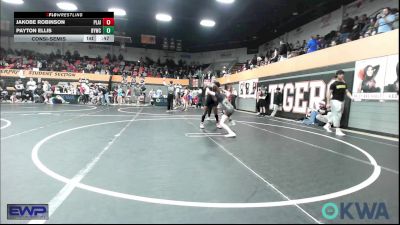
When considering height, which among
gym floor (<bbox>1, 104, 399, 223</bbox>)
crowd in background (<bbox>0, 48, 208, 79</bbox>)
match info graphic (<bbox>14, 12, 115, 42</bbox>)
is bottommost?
gym floor (<bbox>1, 104, 399, 223</bbox>)

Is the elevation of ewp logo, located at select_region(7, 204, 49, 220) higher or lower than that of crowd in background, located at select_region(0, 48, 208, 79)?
lower

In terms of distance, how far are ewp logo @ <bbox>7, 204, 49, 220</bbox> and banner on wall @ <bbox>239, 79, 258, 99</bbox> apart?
18.1 m

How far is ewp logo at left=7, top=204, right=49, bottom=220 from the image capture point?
6.16 feet

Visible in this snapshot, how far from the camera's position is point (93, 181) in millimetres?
3082

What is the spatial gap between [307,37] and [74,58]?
24.5 m

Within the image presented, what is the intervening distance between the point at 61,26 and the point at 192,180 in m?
4.74

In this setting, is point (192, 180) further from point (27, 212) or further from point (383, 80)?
point (383, 80)

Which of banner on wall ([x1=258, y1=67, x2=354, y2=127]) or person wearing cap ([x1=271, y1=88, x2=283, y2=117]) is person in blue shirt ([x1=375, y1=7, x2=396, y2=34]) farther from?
person wearing cap ([x1=271, y1=88, x2=283, y2=117])

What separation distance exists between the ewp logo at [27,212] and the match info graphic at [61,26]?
4.73 meters

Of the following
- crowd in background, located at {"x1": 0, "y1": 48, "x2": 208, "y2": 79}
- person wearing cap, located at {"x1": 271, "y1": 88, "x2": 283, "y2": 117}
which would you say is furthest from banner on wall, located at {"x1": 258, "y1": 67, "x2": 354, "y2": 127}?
crowd in background, located at {"x1": 0, "y1": 48, "x2": 208, "y2": 79}

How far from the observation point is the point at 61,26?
18.9 feet

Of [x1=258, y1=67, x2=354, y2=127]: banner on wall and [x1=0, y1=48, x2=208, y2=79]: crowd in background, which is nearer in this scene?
[x1=258, y1=67, x2=354, y2=127]: banner on wall

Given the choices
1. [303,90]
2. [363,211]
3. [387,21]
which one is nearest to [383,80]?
[387,21]

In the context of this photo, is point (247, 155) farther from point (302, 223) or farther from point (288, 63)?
point (288, 63)
